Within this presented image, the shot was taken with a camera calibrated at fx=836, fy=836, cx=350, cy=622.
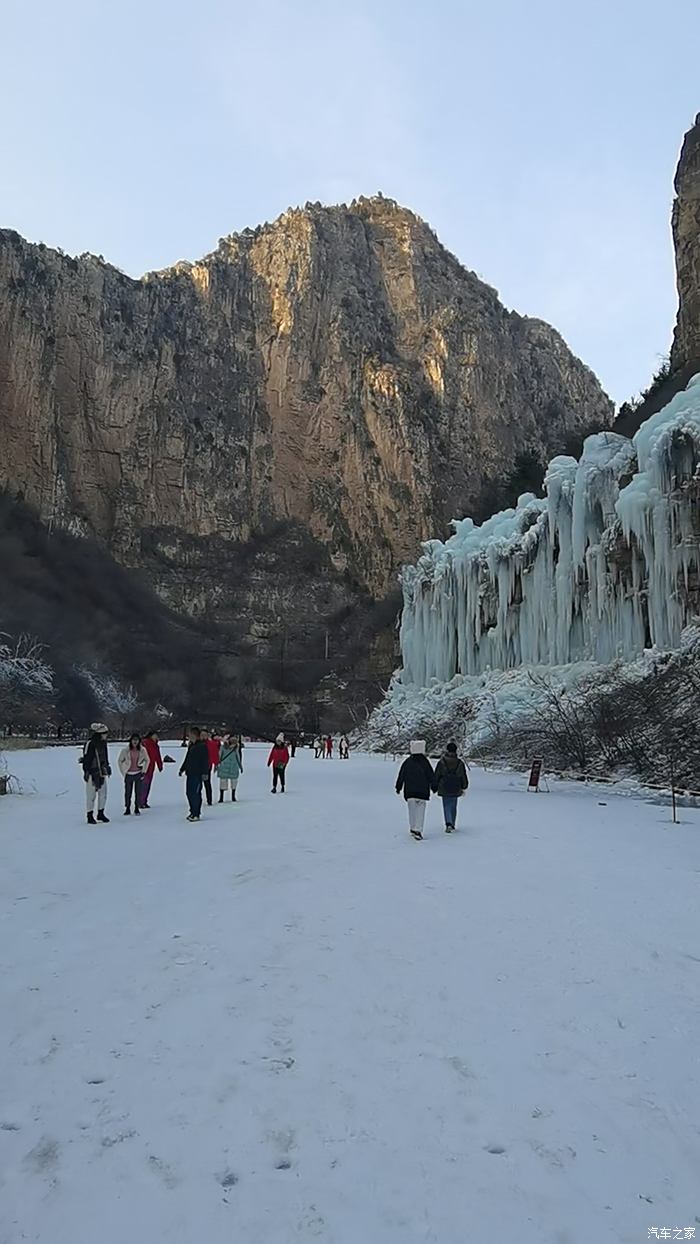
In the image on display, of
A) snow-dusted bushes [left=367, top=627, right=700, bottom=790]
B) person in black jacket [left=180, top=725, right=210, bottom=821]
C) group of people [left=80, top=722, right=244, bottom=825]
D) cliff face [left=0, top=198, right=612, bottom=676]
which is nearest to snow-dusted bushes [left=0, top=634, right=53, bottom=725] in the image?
snow-dusted bushes [left=367, top=627, right=700, bottom=790]

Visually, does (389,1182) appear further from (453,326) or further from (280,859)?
(453,326)

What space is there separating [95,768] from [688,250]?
38.7 meters

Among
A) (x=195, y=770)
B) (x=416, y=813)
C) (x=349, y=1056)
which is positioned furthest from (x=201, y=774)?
(x=349, y=1056)

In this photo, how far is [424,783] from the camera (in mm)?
10062

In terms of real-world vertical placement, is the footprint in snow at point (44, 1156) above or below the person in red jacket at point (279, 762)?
below

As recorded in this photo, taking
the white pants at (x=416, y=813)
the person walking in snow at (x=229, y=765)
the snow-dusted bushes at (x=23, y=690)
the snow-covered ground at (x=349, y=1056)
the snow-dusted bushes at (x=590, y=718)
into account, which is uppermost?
the snow-dusted bushes at (x=23, y=690)

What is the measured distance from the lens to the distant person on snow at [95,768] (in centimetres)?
1166

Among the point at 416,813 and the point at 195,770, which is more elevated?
the point at 195,770

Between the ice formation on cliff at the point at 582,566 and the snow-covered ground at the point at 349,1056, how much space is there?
15.8 metres

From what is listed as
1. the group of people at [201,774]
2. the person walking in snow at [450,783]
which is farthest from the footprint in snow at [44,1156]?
the person walking in snow at [450,783]

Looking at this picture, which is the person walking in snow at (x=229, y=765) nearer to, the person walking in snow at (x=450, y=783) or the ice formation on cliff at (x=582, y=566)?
the person walking in snow at (x=450, y=783)

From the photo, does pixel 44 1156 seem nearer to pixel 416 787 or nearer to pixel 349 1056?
pixel 349 1056

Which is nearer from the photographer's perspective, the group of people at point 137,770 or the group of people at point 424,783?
the group of people at point 424,783

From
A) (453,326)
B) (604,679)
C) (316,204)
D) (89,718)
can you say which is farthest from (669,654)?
(316,204)
